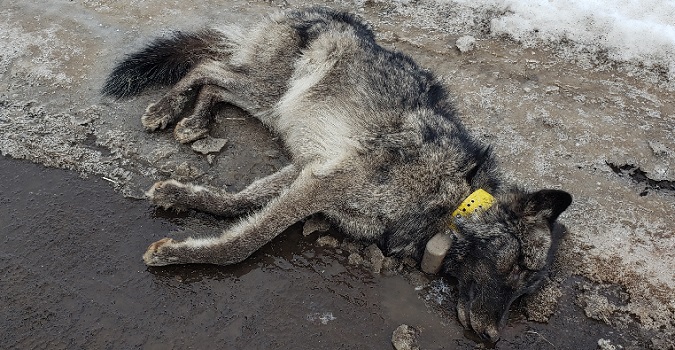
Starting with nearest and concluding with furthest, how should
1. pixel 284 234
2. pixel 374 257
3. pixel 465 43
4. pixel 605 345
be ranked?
pixel 605 345
pixel 374 257
pixel 284 234
pixel 465 43

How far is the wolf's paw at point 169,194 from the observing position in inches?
148

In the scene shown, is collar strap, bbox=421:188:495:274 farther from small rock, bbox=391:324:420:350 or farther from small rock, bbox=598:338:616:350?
small rock, bbox=598:338:616:350

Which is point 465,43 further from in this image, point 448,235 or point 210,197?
point 210,197

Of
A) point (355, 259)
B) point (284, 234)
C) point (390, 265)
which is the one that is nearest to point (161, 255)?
point (284, 234)

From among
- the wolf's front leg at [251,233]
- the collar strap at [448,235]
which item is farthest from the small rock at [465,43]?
the wolf's front leg at [251,233]

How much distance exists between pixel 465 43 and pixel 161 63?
308 cm

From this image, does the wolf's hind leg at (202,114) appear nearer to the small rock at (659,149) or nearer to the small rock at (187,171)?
the small rock at (187,171)

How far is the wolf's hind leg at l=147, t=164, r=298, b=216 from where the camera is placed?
3766 mm

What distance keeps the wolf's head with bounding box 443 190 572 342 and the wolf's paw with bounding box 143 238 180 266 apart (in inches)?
69.8

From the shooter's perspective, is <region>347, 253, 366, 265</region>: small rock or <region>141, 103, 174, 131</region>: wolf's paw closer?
<region>347, 253, 366, 265</region>: small rock

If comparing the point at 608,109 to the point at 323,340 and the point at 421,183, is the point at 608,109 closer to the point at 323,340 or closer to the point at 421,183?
the point at 421,183

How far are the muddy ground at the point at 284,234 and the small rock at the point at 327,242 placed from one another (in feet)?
0.22

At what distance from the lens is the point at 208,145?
14.5 ft

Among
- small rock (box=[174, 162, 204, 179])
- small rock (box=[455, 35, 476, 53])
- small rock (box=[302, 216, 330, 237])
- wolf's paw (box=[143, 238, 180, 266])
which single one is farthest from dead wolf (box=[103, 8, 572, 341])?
small rock (box=[455, 35, 476, 53])
